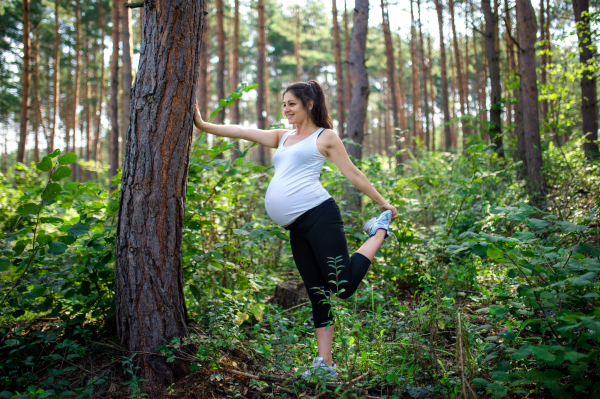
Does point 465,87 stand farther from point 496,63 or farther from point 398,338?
point 398,338

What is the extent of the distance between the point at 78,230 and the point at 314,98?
1.88 metres

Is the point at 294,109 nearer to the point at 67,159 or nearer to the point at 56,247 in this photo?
the point at 67,159

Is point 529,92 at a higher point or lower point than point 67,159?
higher

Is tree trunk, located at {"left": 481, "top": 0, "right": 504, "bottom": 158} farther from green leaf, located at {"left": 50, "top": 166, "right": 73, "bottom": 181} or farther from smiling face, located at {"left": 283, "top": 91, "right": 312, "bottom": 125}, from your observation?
green leaf, located at {"left": 50, "top": 166, "right": 73, "bottom": 181}

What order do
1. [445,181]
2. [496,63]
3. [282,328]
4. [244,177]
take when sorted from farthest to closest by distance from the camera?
[496,63] → [445,181] → [244,177] → [282,328]

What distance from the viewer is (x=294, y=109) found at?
2596mm

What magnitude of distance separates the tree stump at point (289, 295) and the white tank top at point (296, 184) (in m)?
1.45

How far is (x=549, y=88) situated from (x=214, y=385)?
25.3 feet

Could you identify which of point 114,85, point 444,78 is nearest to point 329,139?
point 114,85

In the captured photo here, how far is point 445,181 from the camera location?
645 cm

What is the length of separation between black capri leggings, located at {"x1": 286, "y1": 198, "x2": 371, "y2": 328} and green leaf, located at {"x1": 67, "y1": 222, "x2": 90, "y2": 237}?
4.60ft

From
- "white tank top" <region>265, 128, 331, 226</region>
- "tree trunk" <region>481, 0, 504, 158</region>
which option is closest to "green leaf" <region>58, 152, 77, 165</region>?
"white tank top" <region>265, 128, 331, 226</region>

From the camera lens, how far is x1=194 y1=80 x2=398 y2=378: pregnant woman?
7.93 ft

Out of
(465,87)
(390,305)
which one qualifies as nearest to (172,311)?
(390,305)
